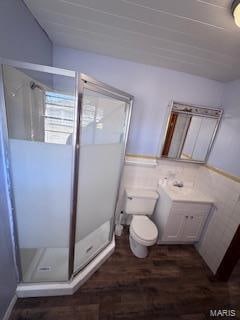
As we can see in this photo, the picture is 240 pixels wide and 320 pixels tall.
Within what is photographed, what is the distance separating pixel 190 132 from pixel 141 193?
112 cm

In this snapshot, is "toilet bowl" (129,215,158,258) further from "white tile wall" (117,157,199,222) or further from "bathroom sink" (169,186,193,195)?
"bathroom sink" (169,186,193,195)

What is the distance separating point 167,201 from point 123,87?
1573 millimetres

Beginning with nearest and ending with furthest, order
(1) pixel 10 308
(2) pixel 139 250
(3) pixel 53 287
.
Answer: (1) pixel 10 308 → (3) pixel 53 287 → (2) pixel 139 250

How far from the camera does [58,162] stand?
1034mm

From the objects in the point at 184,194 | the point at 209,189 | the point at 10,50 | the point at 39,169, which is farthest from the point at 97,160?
the point at 209,189

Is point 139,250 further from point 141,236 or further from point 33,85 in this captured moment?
point 33,85

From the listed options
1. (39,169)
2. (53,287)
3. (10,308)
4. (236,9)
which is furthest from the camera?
(53,287)

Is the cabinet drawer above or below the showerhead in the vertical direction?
below

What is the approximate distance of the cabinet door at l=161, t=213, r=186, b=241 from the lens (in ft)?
6.17

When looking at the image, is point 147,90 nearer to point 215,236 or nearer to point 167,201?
point 167,201

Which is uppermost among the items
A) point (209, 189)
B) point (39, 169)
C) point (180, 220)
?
point (39, 169)

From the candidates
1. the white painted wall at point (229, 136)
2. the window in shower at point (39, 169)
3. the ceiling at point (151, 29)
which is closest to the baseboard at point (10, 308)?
the window in shower at point (39, 169)

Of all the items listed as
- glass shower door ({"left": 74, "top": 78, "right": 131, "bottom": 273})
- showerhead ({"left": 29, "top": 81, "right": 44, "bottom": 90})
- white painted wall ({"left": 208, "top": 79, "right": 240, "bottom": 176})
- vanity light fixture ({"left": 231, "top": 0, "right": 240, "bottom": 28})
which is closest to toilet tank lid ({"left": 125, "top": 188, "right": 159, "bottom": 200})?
glass shower door ({"left": 74, "top": 78, "right": 131, "bottom": 273})

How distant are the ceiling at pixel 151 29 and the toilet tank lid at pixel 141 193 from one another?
1.64m
